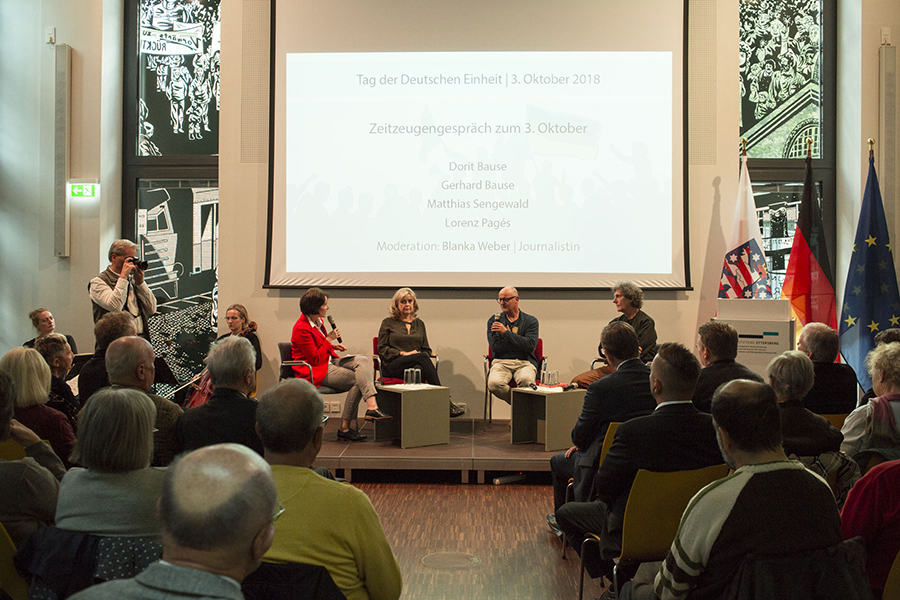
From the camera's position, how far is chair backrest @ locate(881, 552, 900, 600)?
65.6 inches

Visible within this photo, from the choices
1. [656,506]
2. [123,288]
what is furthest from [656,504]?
[123,288]

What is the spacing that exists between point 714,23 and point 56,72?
622 centimetres

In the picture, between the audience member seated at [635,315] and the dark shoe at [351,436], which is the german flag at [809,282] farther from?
the dark shoe at [351,436]

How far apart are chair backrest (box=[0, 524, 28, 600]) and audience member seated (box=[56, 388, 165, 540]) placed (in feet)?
0.63

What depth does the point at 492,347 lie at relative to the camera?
5746 mm

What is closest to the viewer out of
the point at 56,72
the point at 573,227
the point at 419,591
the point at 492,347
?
the point at 419,591

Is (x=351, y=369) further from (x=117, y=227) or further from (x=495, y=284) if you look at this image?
(x=117, y=227)

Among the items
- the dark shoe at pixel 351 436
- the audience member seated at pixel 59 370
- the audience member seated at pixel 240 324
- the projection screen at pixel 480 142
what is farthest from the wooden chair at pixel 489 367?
the audience member seated at pixel 59 370

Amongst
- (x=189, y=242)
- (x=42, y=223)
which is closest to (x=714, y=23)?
(x=189, y=242)

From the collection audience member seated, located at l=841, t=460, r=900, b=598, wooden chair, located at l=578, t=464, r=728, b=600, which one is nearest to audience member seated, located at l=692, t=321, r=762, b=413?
wooden chair, located at l=578, t=464, r=728, b=600

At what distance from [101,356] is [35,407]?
92 cm

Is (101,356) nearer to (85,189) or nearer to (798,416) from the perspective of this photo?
(798,416)

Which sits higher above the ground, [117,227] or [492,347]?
[117,227]

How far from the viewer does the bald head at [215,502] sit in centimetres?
98
